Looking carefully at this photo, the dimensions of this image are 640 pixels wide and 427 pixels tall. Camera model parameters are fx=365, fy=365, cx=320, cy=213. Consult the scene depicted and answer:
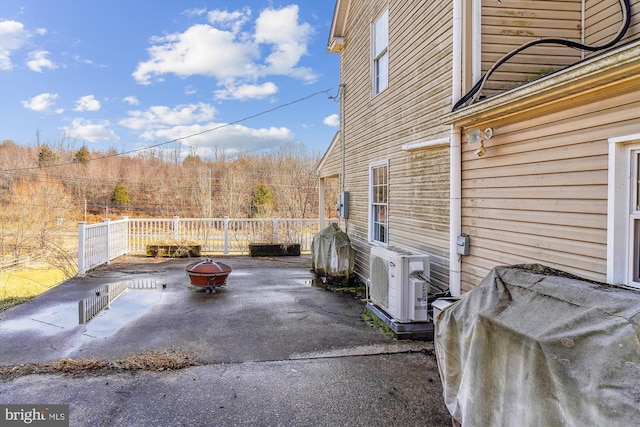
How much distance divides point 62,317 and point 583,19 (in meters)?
7.63

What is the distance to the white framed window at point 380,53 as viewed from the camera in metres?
6.57

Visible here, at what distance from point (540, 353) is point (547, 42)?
296cm

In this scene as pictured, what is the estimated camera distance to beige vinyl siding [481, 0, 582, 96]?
3.99 m

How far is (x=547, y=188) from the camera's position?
10.1 feet

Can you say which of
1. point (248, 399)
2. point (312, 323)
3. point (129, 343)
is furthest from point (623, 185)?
point (129, 343)

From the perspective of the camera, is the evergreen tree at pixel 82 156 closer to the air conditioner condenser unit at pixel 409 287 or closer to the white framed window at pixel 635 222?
the air conditioner condenser unit at pixel 409 287

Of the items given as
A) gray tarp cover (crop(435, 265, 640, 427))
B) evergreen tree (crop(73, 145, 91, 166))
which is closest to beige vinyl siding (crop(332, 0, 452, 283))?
gray tarp cover (crop(435, 265, 640, 427))

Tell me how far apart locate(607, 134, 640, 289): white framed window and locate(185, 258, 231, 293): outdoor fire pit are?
228 inches

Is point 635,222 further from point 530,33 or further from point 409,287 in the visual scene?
point 530,33

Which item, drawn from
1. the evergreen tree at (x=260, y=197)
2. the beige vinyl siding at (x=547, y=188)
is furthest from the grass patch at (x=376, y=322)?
the evergreen tree at (x=260, y=197)

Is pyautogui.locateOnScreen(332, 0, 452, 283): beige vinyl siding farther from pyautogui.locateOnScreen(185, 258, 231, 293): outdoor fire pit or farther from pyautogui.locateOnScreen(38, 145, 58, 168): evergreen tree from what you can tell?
pyautogui.locateOnScreen(38, 145, 58, 168): evergreen tree

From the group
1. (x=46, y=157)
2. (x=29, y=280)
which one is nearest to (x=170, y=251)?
(x=29, y=280)

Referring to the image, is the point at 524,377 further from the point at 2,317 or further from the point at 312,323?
the point at 2,317

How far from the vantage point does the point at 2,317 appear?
5230 mm
